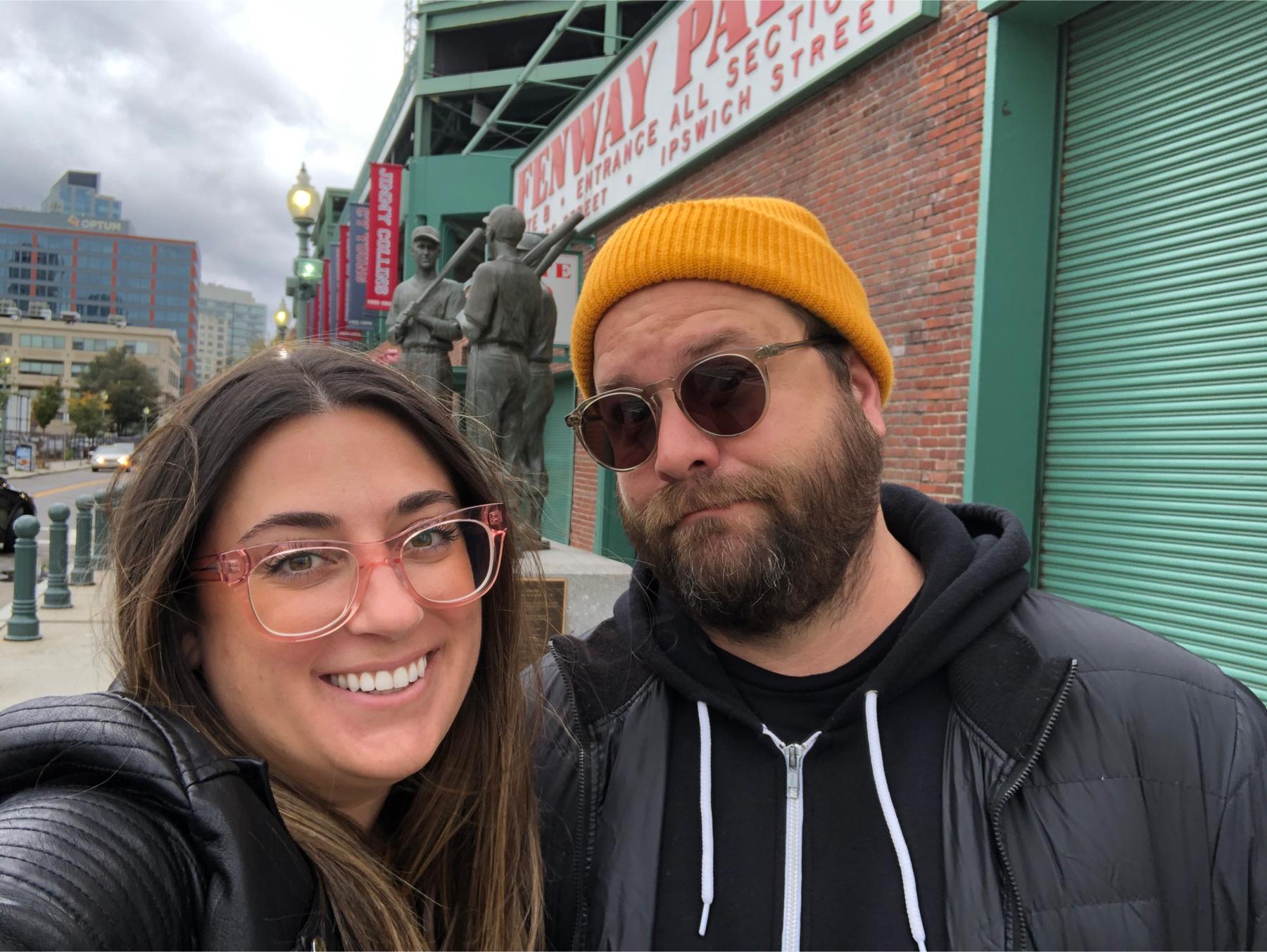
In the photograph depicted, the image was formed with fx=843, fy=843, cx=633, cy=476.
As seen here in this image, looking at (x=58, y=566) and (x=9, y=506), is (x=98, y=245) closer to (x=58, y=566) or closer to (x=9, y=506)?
(x=9, y=506)

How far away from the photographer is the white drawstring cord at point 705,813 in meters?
1.32

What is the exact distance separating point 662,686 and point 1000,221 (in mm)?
4801

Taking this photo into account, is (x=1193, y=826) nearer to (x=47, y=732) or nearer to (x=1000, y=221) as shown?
(x=47, y=732)

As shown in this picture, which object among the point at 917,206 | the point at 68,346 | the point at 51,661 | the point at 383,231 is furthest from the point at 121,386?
the point at 917,206

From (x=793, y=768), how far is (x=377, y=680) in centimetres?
68

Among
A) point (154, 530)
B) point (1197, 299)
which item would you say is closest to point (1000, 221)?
point (1197, 299)

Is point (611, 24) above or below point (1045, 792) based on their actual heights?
above

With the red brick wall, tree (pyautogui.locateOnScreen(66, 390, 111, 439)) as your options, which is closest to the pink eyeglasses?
the red brick wall

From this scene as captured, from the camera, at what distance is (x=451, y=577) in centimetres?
140

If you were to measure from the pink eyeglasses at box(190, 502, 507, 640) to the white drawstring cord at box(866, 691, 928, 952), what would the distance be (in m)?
0.71

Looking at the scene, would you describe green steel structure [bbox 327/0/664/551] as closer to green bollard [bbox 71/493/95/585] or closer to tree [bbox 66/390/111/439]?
green bollard [bbox 71/493/95/585]

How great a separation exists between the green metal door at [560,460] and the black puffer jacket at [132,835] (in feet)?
38.0

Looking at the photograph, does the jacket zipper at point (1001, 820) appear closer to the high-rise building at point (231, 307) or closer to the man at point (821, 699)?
the man at point (821, 699)

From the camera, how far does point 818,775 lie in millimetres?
1392
